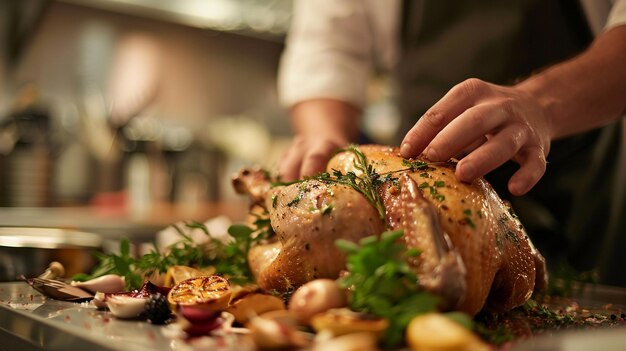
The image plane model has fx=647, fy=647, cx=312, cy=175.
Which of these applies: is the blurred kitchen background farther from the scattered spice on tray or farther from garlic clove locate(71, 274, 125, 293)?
the scattered spice on tray

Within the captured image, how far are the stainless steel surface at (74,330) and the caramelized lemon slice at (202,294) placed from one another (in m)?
0.06

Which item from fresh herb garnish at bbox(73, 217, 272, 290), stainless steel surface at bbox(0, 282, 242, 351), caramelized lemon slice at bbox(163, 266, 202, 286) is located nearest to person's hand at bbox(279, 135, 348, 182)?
fresh herb garnish at bbox(73, 217, 272, 290)

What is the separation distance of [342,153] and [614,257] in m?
1.25

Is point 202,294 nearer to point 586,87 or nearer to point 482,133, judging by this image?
point 482,133

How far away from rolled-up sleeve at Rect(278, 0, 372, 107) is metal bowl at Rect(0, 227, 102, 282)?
0.79 m

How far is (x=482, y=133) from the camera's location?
3.30 ft

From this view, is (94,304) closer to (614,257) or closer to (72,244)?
(72,244)

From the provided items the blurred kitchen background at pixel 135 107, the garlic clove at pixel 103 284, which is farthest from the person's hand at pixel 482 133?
the blurred kitchen background at pixel 135 107

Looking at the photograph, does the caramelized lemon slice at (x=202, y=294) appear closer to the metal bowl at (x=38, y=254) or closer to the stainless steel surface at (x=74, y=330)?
the stainless steel surface at (x=74, y=330)

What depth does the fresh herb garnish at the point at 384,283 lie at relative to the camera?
0.76m

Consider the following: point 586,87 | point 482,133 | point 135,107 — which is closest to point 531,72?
point 586,87

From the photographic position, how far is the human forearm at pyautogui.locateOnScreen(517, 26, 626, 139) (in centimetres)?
122

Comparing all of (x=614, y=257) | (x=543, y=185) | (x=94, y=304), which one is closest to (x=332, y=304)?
(x=94, y=304)

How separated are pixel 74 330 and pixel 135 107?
13.6 feet
